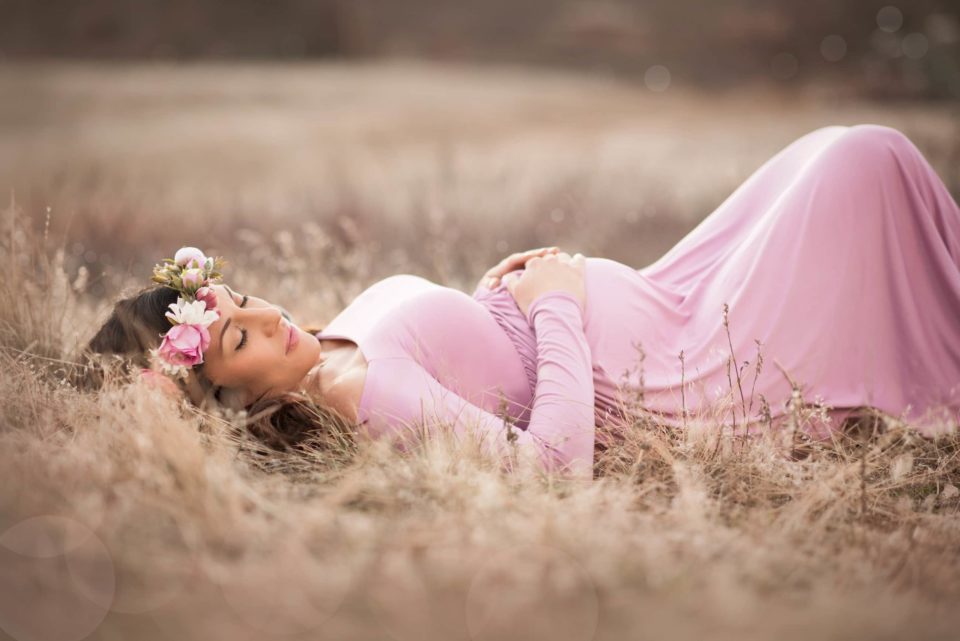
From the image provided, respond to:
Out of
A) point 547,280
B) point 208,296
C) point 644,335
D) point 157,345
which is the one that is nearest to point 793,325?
point 644,335

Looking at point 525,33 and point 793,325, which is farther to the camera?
point 525,33

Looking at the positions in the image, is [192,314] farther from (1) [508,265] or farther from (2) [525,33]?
(2) [525,33]

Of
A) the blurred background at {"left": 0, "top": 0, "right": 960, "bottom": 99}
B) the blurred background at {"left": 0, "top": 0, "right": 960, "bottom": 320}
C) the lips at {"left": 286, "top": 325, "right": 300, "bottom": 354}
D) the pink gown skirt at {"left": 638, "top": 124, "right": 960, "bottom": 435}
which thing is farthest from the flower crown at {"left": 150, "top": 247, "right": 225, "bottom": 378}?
the blurred background at {"left": 0, "top": 0, "right": 960, "bottom": 99}

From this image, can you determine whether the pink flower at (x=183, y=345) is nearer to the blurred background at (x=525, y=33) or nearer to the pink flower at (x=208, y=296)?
the pink flower at (x=208, y=296)

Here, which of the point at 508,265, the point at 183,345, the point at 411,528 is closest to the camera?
the point at 411,528

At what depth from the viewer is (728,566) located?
1599 mm

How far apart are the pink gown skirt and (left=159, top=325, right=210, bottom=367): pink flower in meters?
1.45

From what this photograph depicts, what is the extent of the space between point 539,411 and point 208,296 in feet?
3.54

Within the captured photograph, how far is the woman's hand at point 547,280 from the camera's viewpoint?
2.67 m

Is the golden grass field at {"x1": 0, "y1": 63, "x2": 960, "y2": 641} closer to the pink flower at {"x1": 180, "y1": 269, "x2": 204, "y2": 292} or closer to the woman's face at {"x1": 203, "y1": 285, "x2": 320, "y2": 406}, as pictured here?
the woman's face at {"x1": 203, "y1": 285, "x2": 320, "y2": 406}

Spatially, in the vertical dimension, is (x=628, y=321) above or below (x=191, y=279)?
below

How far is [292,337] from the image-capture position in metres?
2.44

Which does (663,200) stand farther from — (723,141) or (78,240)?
(78,240)

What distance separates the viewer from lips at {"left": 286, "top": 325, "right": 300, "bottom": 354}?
2.43 m
